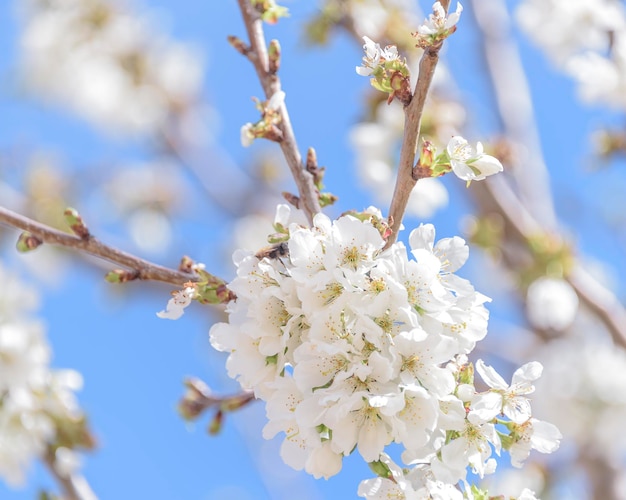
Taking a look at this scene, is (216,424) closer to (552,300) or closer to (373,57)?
(373,57)

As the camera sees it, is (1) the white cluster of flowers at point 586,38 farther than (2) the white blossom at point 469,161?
Yes

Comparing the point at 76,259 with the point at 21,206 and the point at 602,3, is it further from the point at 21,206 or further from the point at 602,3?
the point at 602,3

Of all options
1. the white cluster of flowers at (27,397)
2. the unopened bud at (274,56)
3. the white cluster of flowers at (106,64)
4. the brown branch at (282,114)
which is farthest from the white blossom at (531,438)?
the white cluster of flowers at (106,64)

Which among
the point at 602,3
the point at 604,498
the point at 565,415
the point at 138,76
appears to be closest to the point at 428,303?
the point at 604,498

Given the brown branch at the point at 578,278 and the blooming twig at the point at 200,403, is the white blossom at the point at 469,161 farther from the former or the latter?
the brown branch at the point at 578,278

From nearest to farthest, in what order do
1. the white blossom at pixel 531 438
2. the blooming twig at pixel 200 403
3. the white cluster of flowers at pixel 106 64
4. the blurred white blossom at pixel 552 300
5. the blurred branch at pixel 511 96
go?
the white blossom at pixel 531 438
the blooming twig at pixel 200 403
the blurred white blossom at pixel 552 300
the blurred branch at pixel 511 96
the white cluster of flowers at pixel 106 64

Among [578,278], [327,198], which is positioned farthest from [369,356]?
[578,278]

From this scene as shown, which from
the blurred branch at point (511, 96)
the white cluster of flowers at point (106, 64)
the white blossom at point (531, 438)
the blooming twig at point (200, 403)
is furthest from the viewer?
the white cluster of flowers at point (106, 64)
